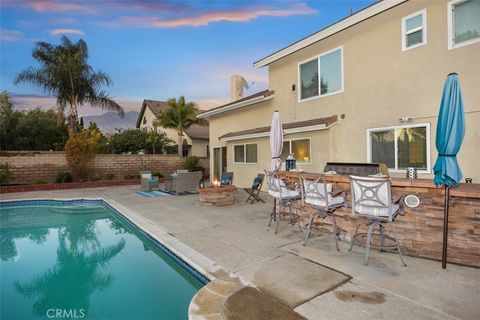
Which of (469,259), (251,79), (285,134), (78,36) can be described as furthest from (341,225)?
(78,36)

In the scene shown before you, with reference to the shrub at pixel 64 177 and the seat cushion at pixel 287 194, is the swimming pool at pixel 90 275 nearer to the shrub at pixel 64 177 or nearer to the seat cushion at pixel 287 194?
the seat cushion at pixel 287 194

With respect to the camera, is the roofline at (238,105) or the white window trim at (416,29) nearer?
the white window trim at (416,29)

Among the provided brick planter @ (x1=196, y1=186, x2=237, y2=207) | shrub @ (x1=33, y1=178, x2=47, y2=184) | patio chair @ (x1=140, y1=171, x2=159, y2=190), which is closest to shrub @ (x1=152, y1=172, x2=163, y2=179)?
patio chair @ (x1=140, y1=171, x2=159, y2=190)

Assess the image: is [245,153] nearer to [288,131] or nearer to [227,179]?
[227,179]

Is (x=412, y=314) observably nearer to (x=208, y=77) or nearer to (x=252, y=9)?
(x=252, y=9)

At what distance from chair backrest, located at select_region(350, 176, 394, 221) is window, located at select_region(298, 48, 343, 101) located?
6.41 metres

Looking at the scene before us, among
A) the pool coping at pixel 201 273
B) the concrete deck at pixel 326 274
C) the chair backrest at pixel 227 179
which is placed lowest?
the pool coping at pixel 201 273

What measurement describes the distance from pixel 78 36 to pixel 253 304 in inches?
864

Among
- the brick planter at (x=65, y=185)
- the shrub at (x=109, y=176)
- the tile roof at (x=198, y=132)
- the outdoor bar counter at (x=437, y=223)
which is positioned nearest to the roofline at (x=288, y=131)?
the outdoor bar counter at (x=437, y=223)

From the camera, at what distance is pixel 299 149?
11109mm

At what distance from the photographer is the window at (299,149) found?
10.7 metres

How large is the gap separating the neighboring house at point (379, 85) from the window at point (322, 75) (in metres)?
0.04
